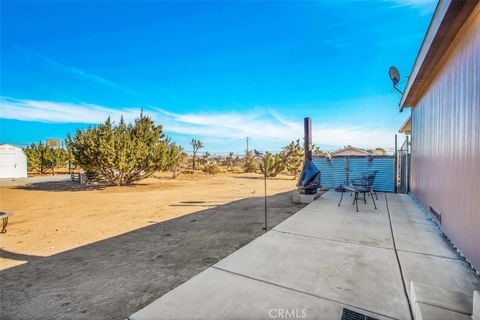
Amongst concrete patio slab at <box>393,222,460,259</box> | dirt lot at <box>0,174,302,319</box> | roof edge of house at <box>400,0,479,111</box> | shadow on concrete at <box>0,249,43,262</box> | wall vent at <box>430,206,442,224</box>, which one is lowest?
shadow on concrete at <box>0,249,43,262</box>

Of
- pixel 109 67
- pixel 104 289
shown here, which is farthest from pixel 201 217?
pixel 109 67

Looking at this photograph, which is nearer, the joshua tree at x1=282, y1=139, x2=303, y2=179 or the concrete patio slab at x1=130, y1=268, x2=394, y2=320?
the concrete patio slab at x1=130, y1=268, x2=394, y2=320

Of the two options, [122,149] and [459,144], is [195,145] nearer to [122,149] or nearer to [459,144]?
[122,149]

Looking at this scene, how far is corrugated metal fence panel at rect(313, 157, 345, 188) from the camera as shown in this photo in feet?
27.9

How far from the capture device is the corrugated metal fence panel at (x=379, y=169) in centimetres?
791

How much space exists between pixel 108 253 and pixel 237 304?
287 cm

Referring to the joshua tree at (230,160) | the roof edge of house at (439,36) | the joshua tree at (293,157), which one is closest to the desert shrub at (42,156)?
the joshua tree at (230,160)

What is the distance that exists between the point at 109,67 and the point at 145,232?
1706 centimetres

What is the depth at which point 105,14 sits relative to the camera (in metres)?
9.52

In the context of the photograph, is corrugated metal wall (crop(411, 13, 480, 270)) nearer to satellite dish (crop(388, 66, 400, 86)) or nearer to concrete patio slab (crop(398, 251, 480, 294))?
concrete patio slab (crop(398, 251, 480, 294))

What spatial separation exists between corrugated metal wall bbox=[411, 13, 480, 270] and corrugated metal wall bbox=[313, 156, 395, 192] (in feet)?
12.9

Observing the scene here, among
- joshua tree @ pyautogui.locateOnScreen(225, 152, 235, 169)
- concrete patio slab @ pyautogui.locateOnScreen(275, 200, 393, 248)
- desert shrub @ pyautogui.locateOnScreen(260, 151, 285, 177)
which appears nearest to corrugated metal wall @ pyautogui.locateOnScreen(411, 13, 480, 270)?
concrete patio slab @ pyautogui.locateOnScreen(275, 200, 393, 248)

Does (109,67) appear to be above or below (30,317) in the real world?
above

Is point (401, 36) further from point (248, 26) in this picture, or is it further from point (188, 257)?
point (188, 257)
